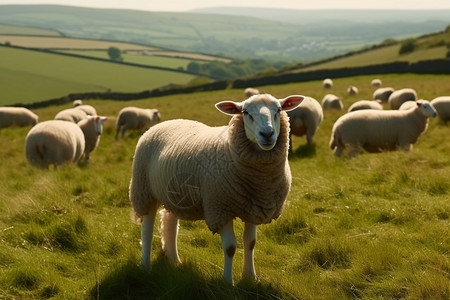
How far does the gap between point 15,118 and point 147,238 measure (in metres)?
17.5

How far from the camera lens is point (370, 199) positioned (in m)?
6.21

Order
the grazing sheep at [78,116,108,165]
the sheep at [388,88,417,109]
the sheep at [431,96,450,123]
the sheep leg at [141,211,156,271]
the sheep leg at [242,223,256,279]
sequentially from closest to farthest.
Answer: the sheep leg at [242,223,256,279]
the sheep leg at [141,211,156,271]
the grazing sheep at [78,116,108,165]
the sheep at [431,96,450,123]
the sheep at [388,88,417,109]

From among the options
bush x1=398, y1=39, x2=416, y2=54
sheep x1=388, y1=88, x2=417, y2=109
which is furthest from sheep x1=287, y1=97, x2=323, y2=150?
bush x1=398, y1=39, x2=416, y2=54

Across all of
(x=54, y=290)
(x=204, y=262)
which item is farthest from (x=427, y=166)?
(x=54, y=290)

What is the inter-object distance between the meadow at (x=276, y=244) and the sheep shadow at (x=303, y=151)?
2654 millimetres

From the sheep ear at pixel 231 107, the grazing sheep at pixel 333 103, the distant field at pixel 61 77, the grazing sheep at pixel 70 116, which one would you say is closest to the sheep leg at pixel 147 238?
the sheep ear at pixel 231 107

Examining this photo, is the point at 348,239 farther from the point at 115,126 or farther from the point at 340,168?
the point at 115,126

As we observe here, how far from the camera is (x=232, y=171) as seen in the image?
378cm

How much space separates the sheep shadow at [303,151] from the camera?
1078 centimetres

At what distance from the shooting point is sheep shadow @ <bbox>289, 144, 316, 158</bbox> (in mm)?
10781

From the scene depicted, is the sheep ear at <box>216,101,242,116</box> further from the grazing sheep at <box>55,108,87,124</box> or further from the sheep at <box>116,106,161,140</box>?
the sheep at <box>116,106,161,140</box>

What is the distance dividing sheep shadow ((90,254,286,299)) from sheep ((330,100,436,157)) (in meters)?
6.47

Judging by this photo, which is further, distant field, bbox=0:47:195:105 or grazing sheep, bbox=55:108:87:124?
distant field, bbox=0:47:195:105

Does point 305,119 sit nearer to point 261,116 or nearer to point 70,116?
point 70,116
